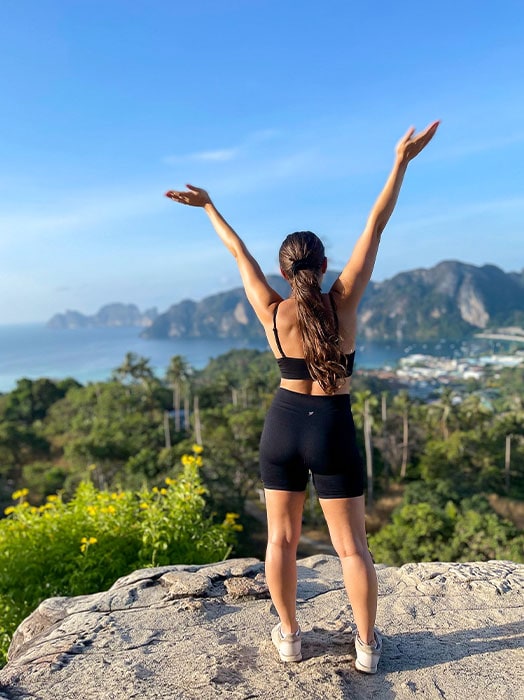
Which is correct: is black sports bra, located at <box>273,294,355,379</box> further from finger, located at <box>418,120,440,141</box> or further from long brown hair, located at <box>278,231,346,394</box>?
finger, located at <box>418,120,440,141</box>

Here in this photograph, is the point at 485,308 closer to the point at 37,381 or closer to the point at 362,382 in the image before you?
the point at 362,382

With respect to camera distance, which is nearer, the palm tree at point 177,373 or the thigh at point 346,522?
the thigh at point 346,522

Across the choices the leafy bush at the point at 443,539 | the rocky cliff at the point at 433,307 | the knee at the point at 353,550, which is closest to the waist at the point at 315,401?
the knee at the point at 353,550

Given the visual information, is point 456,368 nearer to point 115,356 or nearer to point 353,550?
point 115,356

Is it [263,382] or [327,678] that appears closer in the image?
[327,678]

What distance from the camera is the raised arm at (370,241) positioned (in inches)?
86.3

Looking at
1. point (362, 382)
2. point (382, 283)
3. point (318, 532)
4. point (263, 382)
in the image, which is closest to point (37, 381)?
point (263, 382)

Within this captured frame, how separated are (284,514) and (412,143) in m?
1.73

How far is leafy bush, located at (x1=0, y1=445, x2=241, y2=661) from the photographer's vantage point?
389 cm

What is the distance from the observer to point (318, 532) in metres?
21.9

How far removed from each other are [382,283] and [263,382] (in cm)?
14779

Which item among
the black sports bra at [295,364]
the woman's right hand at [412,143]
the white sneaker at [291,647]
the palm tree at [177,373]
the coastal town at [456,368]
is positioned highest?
the woman's right hand at [412,143]

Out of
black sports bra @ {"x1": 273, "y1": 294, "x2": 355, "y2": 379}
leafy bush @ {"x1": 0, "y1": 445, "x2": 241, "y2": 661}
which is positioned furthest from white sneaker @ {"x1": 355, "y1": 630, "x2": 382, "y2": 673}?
leafy bush @ {"x1": 0, "y1": 445, "x2": 241, "y2": 661}

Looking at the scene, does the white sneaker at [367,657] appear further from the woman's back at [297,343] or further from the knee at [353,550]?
the woman's back at [297,343]
